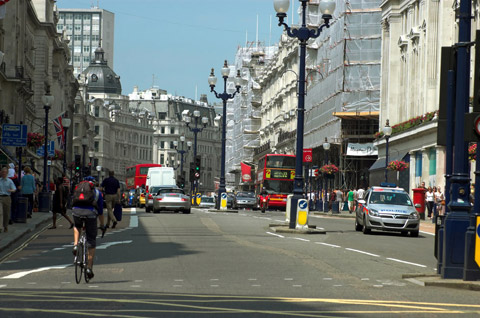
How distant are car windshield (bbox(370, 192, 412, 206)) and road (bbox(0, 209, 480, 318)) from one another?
7086mm

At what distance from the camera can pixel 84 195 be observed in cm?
1545

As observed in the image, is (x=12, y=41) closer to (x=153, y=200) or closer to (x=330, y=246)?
(x=153, y=200)

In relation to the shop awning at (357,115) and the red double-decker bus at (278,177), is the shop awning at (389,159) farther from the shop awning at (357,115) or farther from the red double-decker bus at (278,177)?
the shop awning at (357,115)

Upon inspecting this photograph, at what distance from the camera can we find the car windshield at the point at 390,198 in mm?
34469

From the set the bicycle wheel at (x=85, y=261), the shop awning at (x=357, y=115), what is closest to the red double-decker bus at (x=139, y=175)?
the shop awning at (x=357, y=115)

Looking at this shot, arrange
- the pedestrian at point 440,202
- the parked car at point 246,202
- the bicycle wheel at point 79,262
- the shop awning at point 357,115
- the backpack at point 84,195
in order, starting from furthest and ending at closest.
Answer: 1. the parked car at point 246,202
2. the shop awning at point 357,115
3. the pedestrian at point 440,202
4. the backpack at point 84,195
5. the bicycle wheel at point 79,262

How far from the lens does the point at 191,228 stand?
33375 millimetres

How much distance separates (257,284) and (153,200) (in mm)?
37017

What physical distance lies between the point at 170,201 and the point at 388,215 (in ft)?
63.0

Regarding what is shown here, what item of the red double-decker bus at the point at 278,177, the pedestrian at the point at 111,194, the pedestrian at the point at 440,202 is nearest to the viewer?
the pedestrian at the point at 111,194

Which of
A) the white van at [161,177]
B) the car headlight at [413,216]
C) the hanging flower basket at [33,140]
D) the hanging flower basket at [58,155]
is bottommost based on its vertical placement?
the car headlight at [413,216]

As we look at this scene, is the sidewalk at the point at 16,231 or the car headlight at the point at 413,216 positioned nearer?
the sidewalk at the point at 16,231

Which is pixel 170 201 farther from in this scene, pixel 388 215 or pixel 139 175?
pixel 139 175

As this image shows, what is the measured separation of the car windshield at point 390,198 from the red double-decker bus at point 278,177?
133ft
